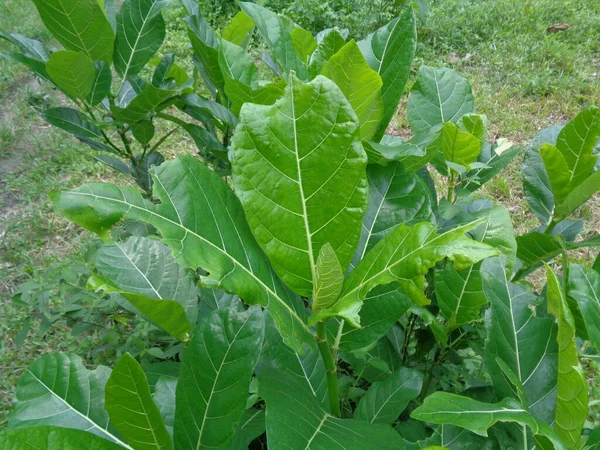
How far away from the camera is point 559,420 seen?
806mm

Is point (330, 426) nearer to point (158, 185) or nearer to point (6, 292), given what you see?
point (158, 185)

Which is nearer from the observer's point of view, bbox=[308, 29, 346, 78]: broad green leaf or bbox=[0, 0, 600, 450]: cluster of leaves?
bbox=[0, 0, 600, 450]: cluster of leaves

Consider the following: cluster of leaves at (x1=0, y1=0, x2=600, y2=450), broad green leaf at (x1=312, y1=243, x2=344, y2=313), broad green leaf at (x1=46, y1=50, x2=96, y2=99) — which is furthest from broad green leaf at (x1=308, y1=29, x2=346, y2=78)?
broad green leaf at (x1=46, y1=50, x2=96, y2=99)

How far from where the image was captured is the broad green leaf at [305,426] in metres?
0.74

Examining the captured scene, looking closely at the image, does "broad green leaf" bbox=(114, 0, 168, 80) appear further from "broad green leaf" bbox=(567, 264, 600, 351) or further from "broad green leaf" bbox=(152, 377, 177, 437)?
"broad green leaf" bbox=(567, 264, 600, 351)

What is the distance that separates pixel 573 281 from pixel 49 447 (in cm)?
89

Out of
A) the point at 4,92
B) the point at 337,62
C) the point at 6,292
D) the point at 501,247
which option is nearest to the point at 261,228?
the point at 337,62

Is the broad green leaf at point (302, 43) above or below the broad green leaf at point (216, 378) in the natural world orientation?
above

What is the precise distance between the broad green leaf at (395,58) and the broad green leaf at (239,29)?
59 centimetres

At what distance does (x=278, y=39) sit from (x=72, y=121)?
2.81ft

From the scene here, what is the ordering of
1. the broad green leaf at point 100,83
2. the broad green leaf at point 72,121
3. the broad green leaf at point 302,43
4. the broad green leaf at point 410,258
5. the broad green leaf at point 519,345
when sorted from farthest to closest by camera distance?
the broad green leaf at point 72,121
the broad green leaf at point 100,83
the broad green leaf at point 302,43
the broad green leaf at point 519,345
the broad green leaf at point 410,258

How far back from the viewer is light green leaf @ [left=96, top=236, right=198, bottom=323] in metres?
1.09

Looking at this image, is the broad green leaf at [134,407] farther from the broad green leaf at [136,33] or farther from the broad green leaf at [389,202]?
the broad green leaf at [136,33]

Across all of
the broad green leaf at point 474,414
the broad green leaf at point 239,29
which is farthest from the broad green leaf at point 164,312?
the broad green leaf at point 239,29
